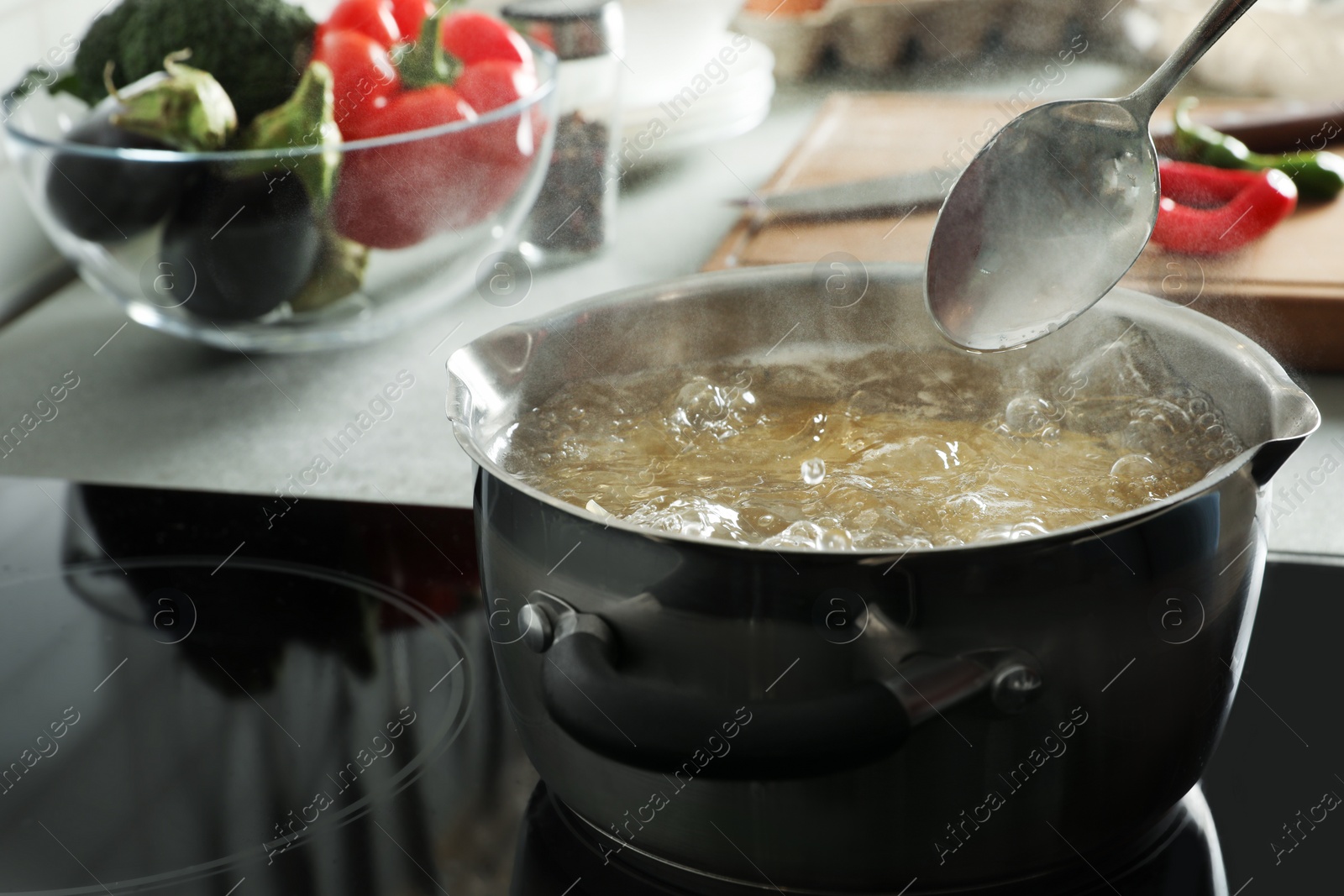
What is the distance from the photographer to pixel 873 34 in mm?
1335

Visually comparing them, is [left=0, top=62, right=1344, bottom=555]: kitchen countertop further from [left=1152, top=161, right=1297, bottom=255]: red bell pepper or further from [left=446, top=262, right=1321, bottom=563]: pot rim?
[left=446, top=262, right=1321, bottom=563]: pot rim

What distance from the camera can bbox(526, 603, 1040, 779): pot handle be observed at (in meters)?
0.34

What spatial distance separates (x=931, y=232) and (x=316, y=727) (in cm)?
42

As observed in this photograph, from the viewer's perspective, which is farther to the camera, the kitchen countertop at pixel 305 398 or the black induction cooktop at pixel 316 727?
the kitchen countertop at pixel 305 398

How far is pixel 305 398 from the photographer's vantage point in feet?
2.74

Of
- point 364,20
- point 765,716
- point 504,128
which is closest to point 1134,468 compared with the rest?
point 765,716

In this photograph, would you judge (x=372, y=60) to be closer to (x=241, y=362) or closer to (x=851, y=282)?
(x=241, y=362)

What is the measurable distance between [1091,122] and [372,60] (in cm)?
47

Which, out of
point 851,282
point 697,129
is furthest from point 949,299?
point 697,129

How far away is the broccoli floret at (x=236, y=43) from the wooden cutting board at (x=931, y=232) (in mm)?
308

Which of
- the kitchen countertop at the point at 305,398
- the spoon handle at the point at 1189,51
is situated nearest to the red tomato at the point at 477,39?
the kitchen countertop at the point at 305,398

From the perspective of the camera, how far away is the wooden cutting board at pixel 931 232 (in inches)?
29.8

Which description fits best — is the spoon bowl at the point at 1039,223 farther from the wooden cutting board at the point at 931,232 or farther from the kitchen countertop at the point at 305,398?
the kitchen countertop at the point at 305,398

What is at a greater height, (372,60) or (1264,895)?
(372,60)
